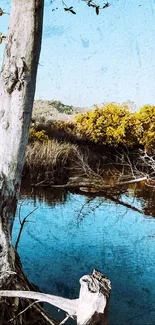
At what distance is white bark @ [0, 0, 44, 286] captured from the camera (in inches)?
88.6

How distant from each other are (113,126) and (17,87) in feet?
36.8

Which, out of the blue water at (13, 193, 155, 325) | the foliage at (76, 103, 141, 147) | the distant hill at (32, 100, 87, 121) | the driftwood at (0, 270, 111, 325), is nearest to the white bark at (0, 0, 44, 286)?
the blue water at (13, 193, 155, 325)

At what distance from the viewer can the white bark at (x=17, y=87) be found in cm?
225

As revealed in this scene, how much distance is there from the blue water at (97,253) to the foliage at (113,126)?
6.81m

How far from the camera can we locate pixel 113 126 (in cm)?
1335

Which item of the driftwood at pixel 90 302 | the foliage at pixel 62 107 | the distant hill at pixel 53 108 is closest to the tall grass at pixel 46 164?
the driftwood at pixel 90 302

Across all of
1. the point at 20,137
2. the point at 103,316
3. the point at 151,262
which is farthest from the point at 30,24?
the point at 151,262

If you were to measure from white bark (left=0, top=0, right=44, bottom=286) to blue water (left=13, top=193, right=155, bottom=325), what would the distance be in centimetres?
53

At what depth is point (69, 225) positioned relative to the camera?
547cm

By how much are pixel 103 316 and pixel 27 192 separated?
614 cm

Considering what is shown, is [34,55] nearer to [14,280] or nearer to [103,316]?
[14,280]

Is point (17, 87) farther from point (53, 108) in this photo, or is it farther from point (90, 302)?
point (53, 108)

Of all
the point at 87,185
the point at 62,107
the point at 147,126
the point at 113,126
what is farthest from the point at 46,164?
the point at 62,107

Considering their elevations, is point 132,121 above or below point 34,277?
above
